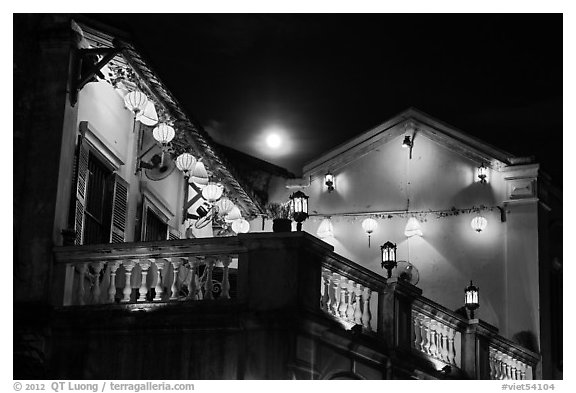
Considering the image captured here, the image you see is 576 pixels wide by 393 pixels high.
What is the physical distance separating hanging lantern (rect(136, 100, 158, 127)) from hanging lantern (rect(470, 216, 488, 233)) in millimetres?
8199

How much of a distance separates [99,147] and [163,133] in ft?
4.84

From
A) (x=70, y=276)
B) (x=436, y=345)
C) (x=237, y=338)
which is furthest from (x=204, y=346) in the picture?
(x=436, y=345)

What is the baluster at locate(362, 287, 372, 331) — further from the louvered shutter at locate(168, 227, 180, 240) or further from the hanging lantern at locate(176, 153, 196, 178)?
the louvered shutter at locate(168, 227, 180, 240)

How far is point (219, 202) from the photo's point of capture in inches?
987

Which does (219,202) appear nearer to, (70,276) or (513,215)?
(513,215)

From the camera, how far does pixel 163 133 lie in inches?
835

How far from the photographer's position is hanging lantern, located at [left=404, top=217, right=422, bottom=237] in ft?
85.9

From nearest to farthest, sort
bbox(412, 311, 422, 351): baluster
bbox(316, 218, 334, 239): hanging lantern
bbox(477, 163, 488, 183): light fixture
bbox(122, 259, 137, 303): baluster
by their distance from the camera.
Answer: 1. bbox(122, 259, 137, 303): baluster
2. bbox(412, 311, 422, 351): baluster
3. bbox(477, 163, 488, 183): light fixture
4. bbox(316, 218, 334, 239): hanging lantern

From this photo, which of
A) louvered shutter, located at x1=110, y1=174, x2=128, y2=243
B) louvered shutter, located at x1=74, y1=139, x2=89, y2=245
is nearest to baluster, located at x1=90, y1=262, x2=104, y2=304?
louvered shutter, located at x1=74, y1=139, x2=89, y2=245

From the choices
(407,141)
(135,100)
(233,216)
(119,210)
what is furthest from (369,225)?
(135,100)

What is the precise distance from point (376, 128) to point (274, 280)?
444 inches

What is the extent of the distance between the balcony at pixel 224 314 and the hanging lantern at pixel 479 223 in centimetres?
791

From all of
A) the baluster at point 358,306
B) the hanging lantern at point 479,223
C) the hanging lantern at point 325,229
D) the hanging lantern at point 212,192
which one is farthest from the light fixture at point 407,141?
the baluster at point 358,306
